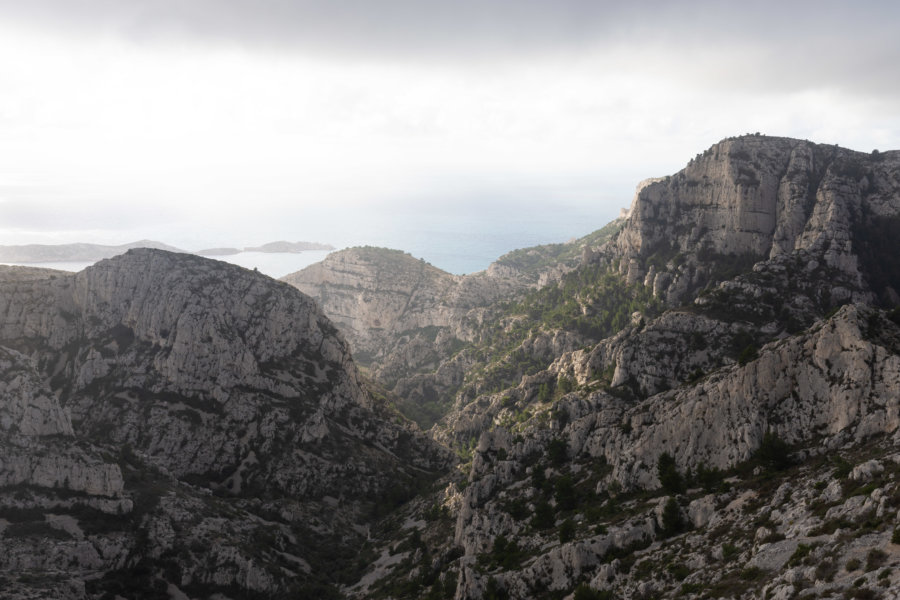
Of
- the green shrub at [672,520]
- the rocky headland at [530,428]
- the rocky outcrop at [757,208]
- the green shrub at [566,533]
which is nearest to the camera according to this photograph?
the rocky headland at [530,428]

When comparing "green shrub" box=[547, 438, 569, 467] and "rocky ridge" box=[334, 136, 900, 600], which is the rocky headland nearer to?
"rocky ridge" box=[334, 136, 900, 600]

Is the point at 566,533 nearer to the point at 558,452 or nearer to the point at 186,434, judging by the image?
the point at 558,452

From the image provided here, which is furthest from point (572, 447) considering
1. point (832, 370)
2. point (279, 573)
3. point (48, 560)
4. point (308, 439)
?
point (48, 560)

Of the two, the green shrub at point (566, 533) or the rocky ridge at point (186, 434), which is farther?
the rocky ridge at point (186, 434)

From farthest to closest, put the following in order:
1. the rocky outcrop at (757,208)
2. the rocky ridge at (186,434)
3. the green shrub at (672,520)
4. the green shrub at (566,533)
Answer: the rocky outcrop at (757,208) → the rocky ridge at (186,434) → the green shrub at (566,533) → the green shrub at (672,520)

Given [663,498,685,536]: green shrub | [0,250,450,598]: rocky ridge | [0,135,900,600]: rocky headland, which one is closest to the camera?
[0,135,900,600]: rocky headland

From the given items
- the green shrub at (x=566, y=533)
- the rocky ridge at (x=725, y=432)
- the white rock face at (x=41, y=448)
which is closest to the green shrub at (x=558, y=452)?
the rocky ridge at (x=725, y=432)

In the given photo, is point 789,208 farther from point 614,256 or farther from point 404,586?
point 404,586

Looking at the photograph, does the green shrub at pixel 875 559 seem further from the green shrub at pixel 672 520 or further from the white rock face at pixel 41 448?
the white rock face at pixel 41 448

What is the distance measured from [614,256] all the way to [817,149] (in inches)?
2232

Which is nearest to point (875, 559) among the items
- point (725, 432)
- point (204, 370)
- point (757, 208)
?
point (725, 432)

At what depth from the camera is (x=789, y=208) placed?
125 metres

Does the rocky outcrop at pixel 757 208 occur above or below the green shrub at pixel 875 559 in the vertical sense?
above

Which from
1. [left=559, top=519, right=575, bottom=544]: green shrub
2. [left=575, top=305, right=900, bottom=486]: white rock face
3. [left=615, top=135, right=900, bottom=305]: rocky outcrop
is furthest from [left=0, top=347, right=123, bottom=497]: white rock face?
[left=615, top=135, right=900, bottom=305]: rocky outcrop
